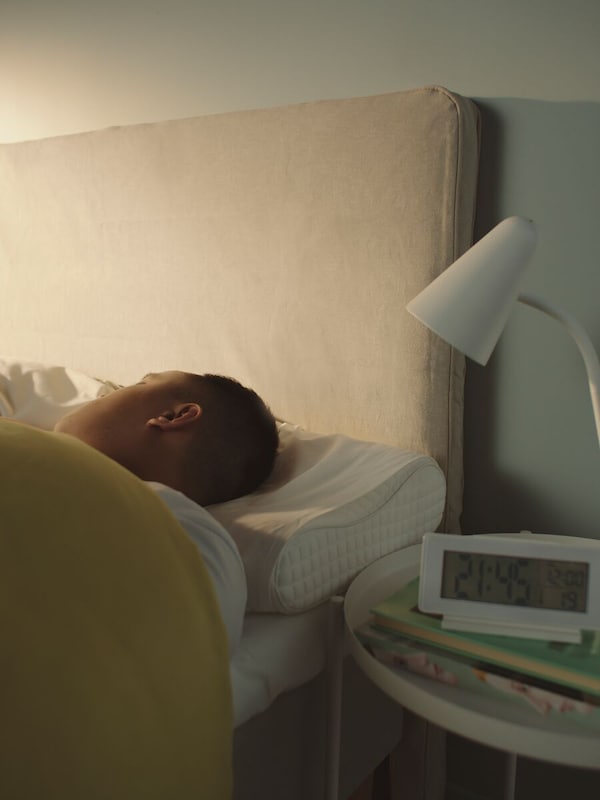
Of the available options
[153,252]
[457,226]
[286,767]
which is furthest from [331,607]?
[153,252]

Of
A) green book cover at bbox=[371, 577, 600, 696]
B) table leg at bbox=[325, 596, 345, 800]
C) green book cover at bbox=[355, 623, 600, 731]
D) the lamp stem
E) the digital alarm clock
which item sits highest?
the lamp stem

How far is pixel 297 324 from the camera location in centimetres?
128

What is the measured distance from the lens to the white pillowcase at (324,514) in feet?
2.96

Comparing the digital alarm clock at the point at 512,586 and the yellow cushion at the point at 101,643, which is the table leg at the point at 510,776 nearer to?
the digital alarm clock at the point at 512,586

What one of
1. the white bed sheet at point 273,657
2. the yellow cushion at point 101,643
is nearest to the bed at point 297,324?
the white bed sheet at point 273,657

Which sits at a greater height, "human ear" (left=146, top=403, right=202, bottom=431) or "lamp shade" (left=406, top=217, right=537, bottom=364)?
"lamp shade" (left=406, top=217, right=537, bottom=364)

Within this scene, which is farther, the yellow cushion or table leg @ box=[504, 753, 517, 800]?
table leg @ box=[504, 753, 517, 800]

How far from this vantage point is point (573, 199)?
43.1 inches

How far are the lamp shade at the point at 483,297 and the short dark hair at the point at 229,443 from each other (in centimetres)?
42

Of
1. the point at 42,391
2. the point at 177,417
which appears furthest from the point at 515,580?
the point at 42,391

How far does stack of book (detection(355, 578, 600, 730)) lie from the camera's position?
729 mm

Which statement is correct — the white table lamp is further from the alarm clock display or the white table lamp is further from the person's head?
the person's head

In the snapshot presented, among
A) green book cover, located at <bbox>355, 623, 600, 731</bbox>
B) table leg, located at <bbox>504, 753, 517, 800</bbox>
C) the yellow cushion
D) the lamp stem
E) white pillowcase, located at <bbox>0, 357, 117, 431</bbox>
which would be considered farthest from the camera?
white pillowcase, located at <bbox>0, 357, 117, 431</bbox>

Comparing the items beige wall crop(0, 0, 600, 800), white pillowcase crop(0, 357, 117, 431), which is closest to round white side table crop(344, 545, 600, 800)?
beige wall crop(0, 0, 600, 800)
